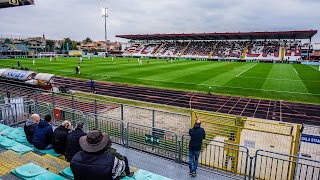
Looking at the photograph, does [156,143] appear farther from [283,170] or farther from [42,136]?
[283,170]

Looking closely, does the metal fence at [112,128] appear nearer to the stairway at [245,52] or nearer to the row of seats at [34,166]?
the row of seats at [34,166]

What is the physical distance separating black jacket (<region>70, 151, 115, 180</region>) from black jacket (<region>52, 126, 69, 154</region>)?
2626 mm

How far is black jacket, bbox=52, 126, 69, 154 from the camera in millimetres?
5916

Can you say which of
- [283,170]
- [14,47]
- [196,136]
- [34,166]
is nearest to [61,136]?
[34,166]

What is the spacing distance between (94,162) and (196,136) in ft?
11.7

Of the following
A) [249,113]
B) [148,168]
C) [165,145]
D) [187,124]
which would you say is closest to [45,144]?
[148,168]

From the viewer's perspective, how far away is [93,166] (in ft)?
11.3

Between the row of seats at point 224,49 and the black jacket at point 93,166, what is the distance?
2829 inches

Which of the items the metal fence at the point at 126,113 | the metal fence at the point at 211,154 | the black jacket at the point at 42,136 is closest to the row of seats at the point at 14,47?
the metal fence at the point at 126,113

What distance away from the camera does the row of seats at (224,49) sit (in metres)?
69.9

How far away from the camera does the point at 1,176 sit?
430cm

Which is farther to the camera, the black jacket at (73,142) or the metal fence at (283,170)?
the metal fence at (283,170)

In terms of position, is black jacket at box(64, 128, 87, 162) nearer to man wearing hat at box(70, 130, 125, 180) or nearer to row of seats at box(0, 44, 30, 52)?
man wearing hat at box(70, 130, 125, 180)

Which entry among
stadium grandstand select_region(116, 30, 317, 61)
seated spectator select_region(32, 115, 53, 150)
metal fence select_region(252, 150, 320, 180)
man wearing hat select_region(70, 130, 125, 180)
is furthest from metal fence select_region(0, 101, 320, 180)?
stadium grandstand select_region(116, 30, 317, 61)
